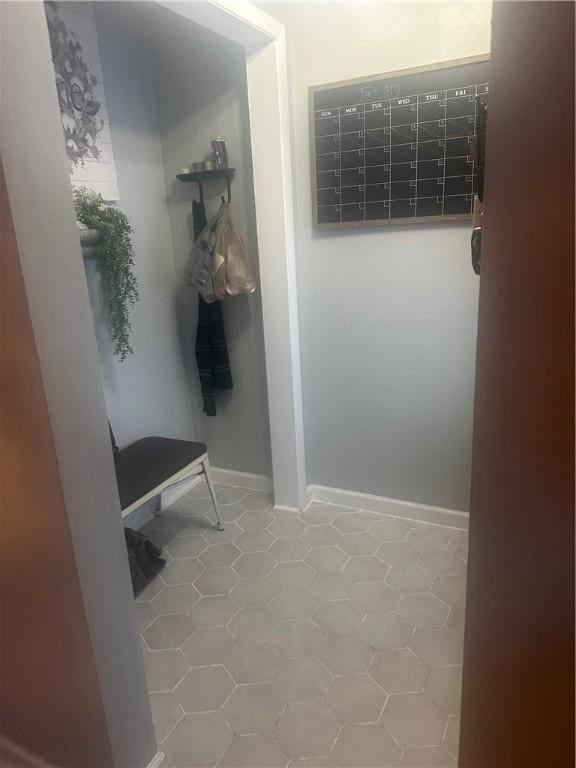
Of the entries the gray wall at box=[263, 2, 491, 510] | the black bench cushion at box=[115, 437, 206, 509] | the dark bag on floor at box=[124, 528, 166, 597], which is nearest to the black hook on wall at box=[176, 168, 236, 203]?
the gray wall at box=[263, 2, 491, 510]

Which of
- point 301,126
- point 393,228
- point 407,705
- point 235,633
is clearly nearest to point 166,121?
point 301,126

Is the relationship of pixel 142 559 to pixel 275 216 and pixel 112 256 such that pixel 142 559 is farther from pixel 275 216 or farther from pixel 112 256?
pixel 275 216

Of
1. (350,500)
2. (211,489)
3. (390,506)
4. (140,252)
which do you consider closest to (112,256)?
(140,252)

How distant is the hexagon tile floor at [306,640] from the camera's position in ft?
5.01

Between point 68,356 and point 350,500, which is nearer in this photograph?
point 68,356

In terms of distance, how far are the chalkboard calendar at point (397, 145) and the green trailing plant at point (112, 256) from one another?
87 cm

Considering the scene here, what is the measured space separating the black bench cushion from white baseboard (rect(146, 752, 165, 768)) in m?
0.82

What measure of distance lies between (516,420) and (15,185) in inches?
36.2

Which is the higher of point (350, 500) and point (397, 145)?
point (397, 145)

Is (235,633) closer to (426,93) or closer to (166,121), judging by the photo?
(426,93)

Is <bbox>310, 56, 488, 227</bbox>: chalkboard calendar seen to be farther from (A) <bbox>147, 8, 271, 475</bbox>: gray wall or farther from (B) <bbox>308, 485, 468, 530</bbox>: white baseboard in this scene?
(B) <bbox>308, 485, 468, 530</bbox>: white baseboard

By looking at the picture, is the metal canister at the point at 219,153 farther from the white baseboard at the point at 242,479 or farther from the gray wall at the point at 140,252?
the white baseboard at the point at 242,479

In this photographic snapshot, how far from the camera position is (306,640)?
6.22ft

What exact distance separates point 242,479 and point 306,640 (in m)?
1.24
